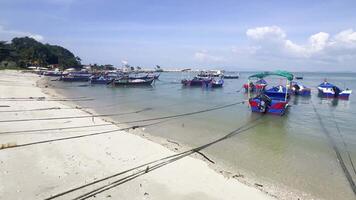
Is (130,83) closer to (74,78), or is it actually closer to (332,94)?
(74,78)

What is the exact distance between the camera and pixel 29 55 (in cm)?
9031

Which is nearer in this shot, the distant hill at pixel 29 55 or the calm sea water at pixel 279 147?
the calm sea water at pixel 279 147

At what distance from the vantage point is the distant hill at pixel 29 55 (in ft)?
275

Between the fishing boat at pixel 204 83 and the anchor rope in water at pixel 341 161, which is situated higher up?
the fishing boat at pixel 204 83

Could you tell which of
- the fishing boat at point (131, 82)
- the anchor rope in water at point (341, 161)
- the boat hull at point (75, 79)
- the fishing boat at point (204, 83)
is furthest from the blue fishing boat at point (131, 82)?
the anchor rope in water at point (341, 161)

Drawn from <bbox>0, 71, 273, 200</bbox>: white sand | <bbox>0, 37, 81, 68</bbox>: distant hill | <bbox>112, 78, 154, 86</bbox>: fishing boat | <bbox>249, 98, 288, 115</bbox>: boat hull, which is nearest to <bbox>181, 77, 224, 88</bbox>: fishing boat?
<bbox>112, 78, 154, 86</bbox>: fishing boat

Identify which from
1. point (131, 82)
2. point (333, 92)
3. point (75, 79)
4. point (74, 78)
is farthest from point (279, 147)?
point (75, 79)

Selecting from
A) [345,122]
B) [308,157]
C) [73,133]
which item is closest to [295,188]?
[308,157]

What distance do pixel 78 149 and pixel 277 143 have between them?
8974 millimetres

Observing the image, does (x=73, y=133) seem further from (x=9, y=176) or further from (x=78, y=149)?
(x=9, y=176)

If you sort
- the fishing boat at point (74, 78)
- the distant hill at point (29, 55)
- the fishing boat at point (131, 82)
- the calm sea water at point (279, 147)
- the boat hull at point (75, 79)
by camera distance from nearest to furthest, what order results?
the calm sea water at point (279, 147) → the fishing boat at point (131, 82) → the boat hull at point (75, 79) → the fishing boat at point (74, 78) → the distant hill at point (29, 55)

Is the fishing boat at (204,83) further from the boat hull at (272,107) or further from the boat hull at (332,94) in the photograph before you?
the boat hull at (272,107)

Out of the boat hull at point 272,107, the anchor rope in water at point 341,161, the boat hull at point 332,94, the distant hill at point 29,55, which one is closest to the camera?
the anchor rope in water at point 341,161

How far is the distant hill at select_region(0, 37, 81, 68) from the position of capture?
8367 cm
